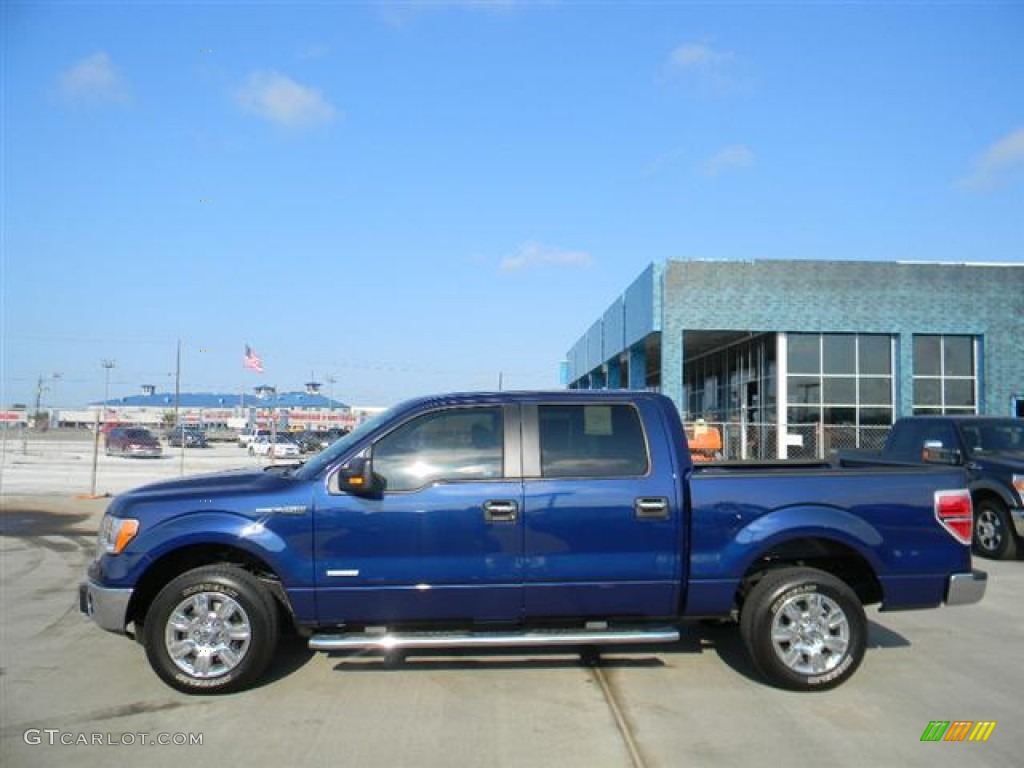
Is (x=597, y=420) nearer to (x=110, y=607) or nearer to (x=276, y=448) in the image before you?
(x=110, y=607)

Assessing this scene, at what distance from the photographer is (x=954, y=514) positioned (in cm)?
544

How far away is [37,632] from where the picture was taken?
674 centimetres

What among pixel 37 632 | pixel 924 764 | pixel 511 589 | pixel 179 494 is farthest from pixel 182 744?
pixel 924 764

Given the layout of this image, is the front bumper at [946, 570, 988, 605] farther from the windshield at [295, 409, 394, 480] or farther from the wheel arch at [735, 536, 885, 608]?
the windshield at [295, 409, 394, 480]

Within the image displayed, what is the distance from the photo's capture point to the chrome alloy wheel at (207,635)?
16.9 feet

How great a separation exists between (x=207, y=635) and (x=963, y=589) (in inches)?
193

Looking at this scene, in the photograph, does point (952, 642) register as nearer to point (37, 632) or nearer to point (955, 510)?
point (955, 510)

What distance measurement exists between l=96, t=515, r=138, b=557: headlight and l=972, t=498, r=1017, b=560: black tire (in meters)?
9.89

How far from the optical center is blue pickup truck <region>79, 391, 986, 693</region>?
5.16 metres

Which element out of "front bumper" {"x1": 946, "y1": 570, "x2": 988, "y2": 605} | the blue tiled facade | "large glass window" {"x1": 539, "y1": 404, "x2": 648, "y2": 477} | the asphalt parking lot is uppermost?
the blue tiled facade

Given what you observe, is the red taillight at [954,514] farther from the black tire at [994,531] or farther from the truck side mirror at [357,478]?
the black tire at [994,531]

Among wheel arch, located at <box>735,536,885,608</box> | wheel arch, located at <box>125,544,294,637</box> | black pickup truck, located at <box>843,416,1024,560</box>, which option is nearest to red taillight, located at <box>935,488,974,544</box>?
wheel arch, located at <box>735,536,885,608</box>

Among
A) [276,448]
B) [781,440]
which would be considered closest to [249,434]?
[276,448]

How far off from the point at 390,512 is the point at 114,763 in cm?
197
